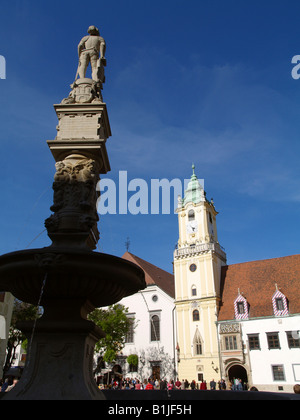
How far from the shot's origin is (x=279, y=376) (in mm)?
30641

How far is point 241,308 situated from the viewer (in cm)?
3525

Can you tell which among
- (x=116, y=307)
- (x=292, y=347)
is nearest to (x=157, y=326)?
(x=116, y=307)

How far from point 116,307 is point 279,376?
1543 centimetres

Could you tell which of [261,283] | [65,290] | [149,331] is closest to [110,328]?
[149,331]

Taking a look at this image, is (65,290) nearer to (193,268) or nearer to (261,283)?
(193,268)

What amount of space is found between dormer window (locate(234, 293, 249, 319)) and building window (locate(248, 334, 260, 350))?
6.13 feet

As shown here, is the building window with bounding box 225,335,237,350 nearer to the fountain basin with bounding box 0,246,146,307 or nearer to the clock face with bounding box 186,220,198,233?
the clock face with bounding box 186,220,198,233

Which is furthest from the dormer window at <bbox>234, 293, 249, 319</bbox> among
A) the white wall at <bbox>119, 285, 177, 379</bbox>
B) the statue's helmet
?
the statue's helmet

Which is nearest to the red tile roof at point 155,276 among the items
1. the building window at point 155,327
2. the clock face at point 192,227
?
the building window at point 155,327

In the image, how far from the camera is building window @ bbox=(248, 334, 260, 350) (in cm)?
3263

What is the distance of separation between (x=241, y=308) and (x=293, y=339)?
5591 mm

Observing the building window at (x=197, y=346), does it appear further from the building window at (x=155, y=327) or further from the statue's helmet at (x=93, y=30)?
the statue's helmet at (x=93, y=30)
